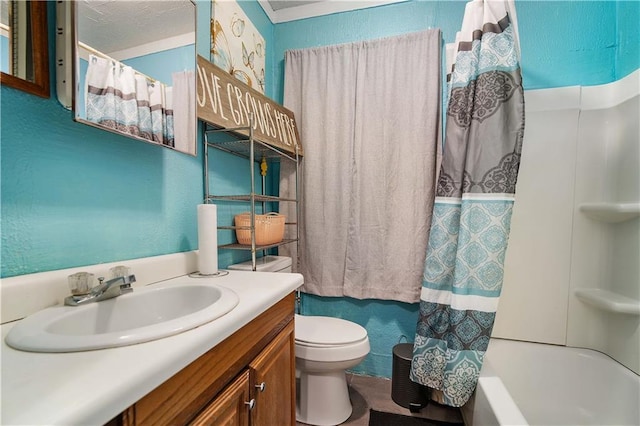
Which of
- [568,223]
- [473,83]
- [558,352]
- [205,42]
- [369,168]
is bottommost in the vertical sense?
[558,352]

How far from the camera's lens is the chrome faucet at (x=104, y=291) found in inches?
26.3

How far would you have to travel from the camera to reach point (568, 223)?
145cm

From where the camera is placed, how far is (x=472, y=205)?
1.24m

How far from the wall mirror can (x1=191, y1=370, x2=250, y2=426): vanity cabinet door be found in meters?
0.79

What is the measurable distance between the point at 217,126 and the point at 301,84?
0.82 metres

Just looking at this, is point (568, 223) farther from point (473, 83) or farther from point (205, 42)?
point (205, 42)

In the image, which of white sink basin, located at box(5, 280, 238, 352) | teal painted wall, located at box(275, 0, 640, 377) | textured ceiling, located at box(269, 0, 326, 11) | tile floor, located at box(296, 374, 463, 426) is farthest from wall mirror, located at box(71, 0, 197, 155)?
tile floor, located at box(296, 374, 463, 426)

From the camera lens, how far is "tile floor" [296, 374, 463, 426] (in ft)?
4.74

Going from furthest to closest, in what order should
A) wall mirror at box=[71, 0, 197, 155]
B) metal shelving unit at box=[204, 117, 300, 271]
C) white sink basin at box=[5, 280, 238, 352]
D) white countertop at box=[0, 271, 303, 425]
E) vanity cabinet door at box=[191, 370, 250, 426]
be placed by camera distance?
metal shelving unit at box=[204, 117, 300, 271]
wall mirror at box=[71, 0, 197, 155]
vanity cabinet door at box=[191, 370, 250, 426]
white sink basin at box=[5, 280, 238, 352]
white countertop at box=[0, 271, 303, 425]

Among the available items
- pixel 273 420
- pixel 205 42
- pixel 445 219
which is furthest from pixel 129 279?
pixel 445 219

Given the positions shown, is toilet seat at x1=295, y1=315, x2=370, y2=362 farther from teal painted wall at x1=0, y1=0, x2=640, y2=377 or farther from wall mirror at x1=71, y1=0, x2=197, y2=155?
wall mirror at x1=71, y1=0, x2=197, y2=155

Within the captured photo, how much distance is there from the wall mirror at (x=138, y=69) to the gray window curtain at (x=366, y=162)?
33.8 inches

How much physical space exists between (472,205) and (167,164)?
1.31m

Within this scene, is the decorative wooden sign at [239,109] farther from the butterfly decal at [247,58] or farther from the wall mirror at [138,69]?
the butterfly decal at [247,58]
